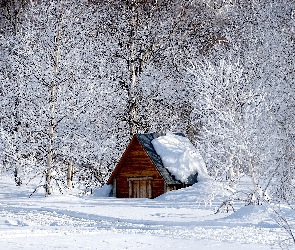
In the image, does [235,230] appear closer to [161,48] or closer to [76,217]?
[76,217]

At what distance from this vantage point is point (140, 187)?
1043 inches

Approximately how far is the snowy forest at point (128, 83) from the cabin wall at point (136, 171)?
1.31 metres

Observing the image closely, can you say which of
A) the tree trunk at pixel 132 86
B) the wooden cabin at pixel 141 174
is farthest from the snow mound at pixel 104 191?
the tree trunk at pixel 132 86

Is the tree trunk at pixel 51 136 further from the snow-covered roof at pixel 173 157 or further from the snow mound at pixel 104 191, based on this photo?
the snow-covered roof at pixel 173 157

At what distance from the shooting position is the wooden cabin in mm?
25703

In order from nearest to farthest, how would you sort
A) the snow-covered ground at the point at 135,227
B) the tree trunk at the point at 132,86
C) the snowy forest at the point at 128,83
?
the snow-covered ground at the point at 135,227 < the snowy forest at the point at 128,83 < the tree trunk at the point at 132,86

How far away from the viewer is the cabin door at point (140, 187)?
26.1 meters

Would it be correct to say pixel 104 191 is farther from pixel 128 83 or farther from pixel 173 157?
pixel 128 83

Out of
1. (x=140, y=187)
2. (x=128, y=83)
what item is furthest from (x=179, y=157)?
(x=128, y=83)

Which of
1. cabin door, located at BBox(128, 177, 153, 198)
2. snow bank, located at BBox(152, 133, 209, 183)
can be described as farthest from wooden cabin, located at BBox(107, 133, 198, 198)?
snow bank, located at BBox(152, 133, 209, 183)

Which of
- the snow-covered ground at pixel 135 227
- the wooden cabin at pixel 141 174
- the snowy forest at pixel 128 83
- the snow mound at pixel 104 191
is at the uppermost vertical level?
the snowy forest at pixel 128 83

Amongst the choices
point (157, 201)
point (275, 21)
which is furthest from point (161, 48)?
point (157, 201)

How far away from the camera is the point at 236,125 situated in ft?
61.9

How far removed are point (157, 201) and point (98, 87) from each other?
6537 mm
